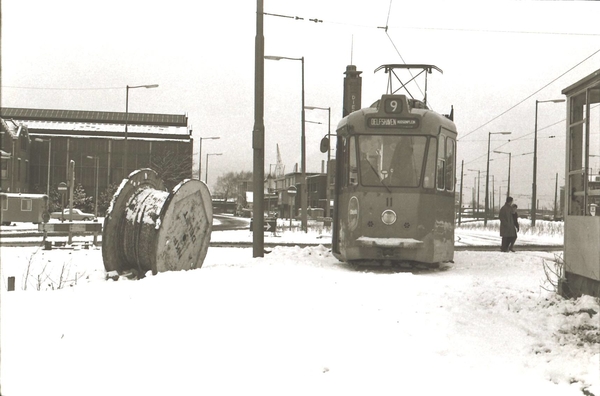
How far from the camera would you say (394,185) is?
38.7ft

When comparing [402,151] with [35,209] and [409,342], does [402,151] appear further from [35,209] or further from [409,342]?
[35,209]

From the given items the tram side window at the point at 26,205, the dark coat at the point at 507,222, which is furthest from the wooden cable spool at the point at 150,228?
the tram side window at the point at 26,205

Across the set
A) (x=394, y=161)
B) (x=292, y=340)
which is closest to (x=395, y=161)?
(x=394, y=161)

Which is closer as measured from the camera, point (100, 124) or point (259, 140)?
point (259, 140)

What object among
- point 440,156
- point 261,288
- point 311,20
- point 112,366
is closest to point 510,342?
point 261,288

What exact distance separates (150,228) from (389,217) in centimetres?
441

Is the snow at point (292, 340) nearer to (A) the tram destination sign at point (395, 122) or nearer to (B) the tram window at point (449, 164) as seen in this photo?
(A) the tram destination sign at point (395, 122)

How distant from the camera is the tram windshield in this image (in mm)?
11812

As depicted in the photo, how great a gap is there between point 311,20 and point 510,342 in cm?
1399

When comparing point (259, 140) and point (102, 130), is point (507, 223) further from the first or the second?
point (102, 130)

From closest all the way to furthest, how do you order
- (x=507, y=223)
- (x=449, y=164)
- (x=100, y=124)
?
(x=449, y=164) → (x=507, y=223) → (x=100, y=124)

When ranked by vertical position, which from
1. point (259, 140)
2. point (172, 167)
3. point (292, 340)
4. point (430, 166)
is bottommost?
point (292, 340)

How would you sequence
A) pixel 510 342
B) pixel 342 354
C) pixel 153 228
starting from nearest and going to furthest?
pixel 342 354 → pixel 510 342 → pixel 153 228

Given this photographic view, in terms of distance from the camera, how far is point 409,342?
18.9ft
